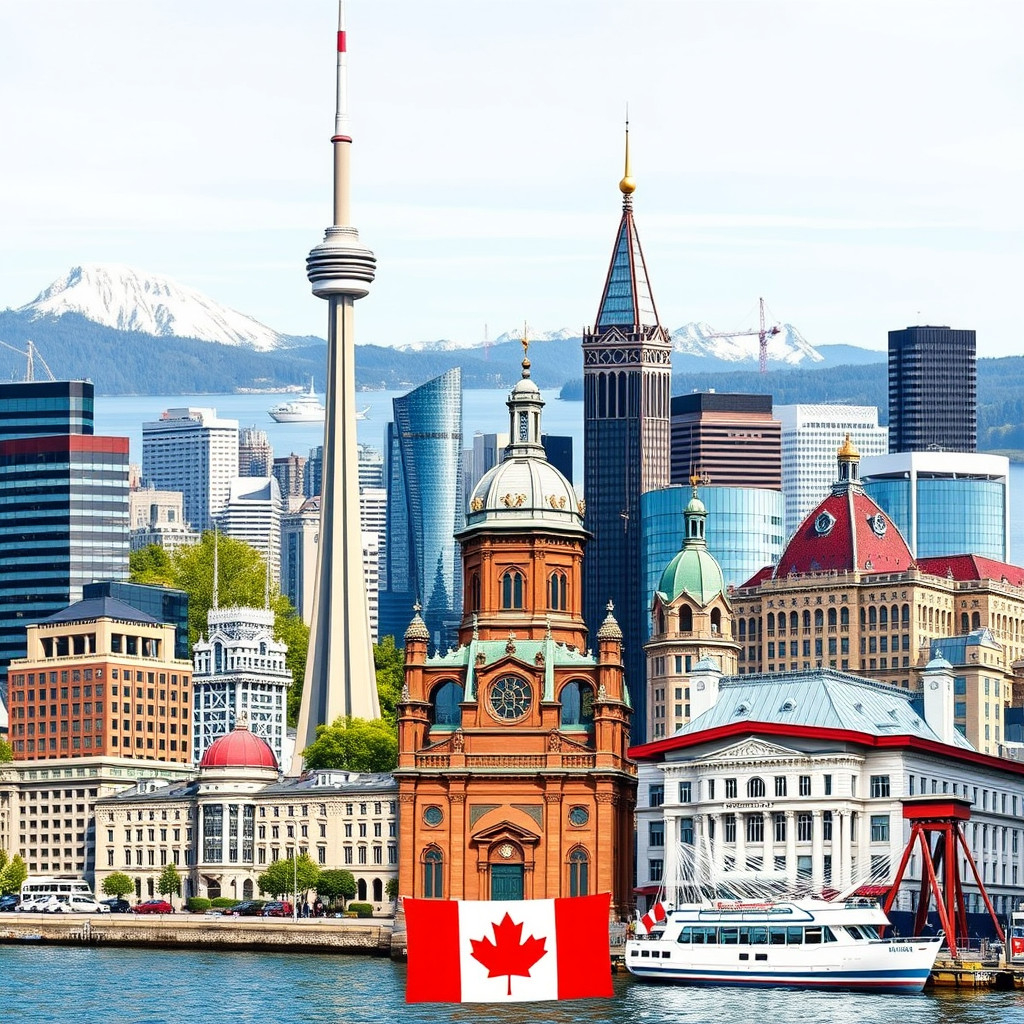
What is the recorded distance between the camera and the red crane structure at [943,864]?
16462cm

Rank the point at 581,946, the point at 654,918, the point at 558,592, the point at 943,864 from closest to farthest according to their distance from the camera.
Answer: the point at 581,946
the point at 654,918
the point at 943,864
the point at 558,592

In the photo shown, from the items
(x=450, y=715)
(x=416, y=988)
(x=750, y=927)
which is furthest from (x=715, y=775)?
(x=416, y=988)

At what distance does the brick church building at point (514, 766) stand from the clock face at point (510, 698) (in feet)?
0.31

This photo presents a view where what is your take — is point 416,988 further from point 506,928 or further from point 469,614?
point 469,614

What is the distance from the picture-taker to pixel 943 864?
17162cm

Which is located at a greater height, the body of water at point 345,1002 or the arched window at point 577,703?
the arched window at point 577,703

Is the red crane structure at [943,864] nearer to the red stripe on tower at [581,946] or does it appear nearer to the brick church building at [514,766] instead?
the brick church building at [514,766]

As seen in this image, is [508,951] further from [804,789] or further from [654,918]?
[804,789]

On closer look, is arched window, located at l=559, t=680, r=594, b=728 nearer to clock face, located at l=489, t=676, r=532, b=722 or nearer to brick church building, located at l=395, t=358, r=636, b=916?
brick church building, located at l=395, t=358, r=636, b=916

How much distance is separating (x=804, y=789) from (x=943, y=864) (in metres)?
13.1

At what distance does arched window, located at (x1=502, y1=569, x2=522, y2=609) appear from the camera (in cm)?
19525

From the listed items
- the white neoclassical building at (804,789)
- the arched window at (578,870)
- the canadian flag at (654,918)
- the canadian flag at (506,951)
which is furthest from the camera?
the arched window at (578,870)

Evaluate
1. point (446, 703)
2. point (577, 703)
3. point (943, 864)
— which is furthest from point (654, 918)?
point (446, 703)

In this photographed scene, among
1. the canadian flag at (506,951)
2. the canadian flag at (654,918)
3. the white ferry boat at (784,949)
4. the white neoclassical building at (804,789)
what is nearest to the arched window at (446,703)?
the white neoclassical building at (804,789)
